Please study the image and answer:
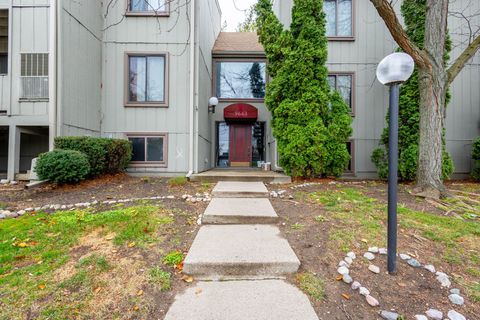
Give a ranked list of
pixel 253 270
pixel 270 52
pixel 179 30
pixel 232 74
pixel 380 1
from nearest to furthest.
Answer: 1. pixel 253 270
2. pixel 380 1
3. pixel 270 52
4. pixel 179 30
5. pixel 232 74

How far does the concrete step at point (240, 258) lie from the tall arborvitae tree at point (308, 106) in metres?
3.76

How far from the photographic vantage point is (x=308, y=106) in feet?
20.2

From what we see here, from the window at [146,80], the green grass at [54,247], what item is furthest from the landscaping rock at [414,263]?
the window at [146,80]

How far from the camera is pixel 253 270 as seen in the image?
87.8 inches

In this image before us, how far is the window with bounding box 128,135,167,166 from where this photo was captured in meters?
7.57

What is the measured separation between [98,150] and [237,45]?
25.4 feet

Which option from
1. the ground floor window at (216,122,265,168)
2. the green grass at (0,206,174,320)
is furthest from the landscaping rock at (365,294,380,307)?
the ground floor window at (216,122,265,168)

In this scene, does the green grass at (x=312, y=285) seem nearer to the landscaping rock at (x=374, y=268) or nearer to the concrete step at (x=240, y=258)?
the concrete step at (x=240, y=258)

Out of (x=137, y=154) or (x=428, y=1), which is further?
(x=137, y=154)

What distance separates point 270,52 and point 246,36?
640 cm

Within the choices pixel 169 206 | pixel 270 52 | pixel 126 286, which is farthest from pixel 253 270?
pixel 270 52

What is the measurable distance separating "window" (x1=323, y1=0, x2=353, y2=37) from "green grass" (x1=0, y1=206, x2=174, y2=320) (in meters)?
7.99

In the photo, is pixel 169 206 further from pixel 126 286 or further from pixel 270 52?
pixel 270 52

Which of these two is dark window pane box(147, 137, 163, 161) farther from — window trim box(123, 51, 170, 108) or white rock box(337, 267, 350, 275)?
white rock box(337, 267, 350, 275)
